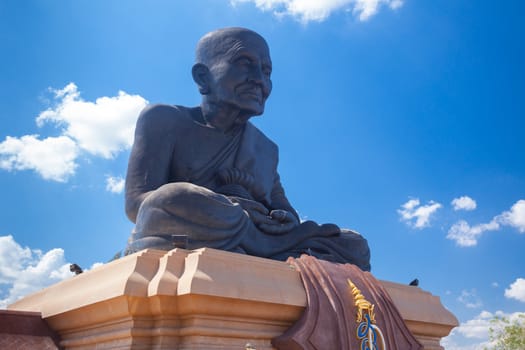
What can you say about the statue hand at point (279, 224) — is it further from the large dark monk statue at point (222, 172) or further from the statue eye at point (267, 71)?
the statue eye at point (267, 71)

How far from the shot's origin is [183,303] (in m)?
3.42

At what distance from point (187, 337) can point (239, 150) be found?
9.69 ft

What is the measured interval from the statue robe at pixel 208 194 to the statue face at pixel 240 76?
427 mm

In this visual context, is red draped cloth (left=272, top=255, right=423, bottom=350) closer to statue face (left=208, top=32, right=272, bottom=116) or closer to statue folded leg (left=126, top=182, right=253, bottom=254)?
statue folded leg (left=126, top=182, right=253, bottom=254)

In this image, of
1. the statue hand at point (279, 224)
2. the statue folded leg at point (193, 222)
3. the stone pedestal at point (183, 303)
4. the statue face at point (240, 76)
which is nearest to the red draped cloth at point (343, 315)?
the stone pedestal at point (183, 303)

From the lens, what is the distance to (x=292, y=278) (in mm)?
4055

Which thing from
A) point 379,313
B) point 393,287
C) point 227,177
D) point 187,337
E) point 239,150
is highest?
point 239,150

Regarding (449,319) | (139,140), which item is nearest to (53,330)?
(139,140)

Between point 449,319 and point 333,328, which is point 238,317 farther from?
point 449,319

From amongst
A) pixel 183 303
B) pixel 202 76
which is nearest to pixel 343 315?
pixel 183 303

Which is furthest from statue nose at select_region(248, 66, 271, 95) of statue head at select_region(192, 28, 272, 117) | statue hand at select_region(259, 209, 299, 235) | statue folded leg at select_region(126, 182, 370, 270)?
statue folded leg at select_region(126, 182, 370, 270)

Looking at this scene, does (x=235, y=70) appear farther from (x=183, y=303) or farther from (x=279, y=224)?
(x=183, y=303)

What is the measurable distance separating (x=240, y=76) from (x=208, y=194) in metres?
1.79

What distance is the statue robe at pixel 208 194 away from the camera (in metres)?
4.39
